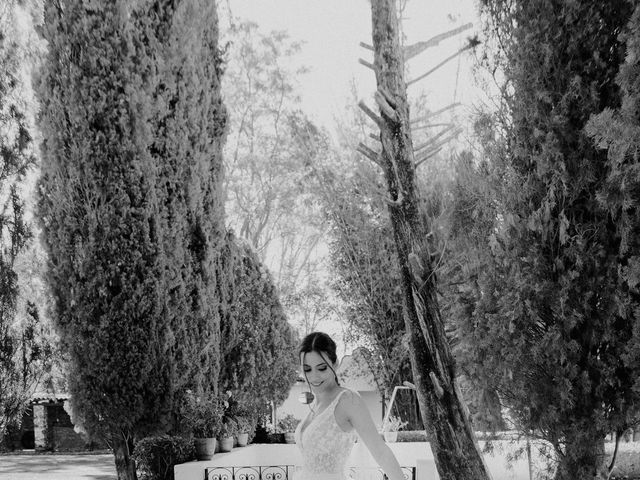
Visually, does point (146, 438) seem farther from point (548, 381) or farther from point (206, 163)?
point (548, 381)

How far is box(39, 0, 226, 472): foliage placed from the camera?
6473 millimetres

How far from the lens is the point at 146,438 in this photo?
6617mm

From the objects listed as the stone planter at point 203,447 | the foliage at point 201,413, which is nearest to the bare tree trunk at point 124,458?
the foliage at point 201,413

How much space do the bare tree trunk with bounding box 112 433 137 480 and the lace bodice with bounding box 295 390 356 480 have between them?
3929 millimetres

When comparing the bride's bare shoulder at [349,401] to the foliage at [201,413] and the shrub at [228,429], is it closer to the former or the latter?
the foliage at [201,413]

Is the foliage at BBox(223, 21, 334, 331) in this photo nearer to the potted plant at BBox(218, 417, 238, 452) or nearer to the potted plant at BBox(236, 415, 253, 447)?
the potted plant at BBox(236, 415, 253, 447)

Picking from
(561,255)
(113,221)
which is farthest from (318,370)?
(113,221)

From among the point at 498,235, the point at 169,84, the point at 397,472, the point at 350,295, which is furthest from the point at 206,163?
the point at 350,295

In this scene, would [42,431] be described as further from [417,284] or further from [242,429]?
[417,284]

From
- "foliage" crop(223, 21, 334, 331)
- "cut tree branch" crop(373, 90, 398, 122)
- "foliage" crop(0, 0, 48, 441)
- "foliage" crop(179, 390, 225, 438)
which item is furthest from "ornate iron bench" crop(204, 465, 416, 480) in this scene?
"foliage" crop(223, 21, 334, 331)

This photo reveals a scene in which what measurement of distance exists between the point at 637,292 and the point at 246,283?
269 inches

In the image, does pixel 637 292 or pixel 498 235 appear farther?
pixel 498 235

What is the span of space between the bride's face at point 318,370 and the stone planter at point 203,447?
4.77 metres

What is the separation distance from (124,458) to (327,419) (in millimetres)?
4266
